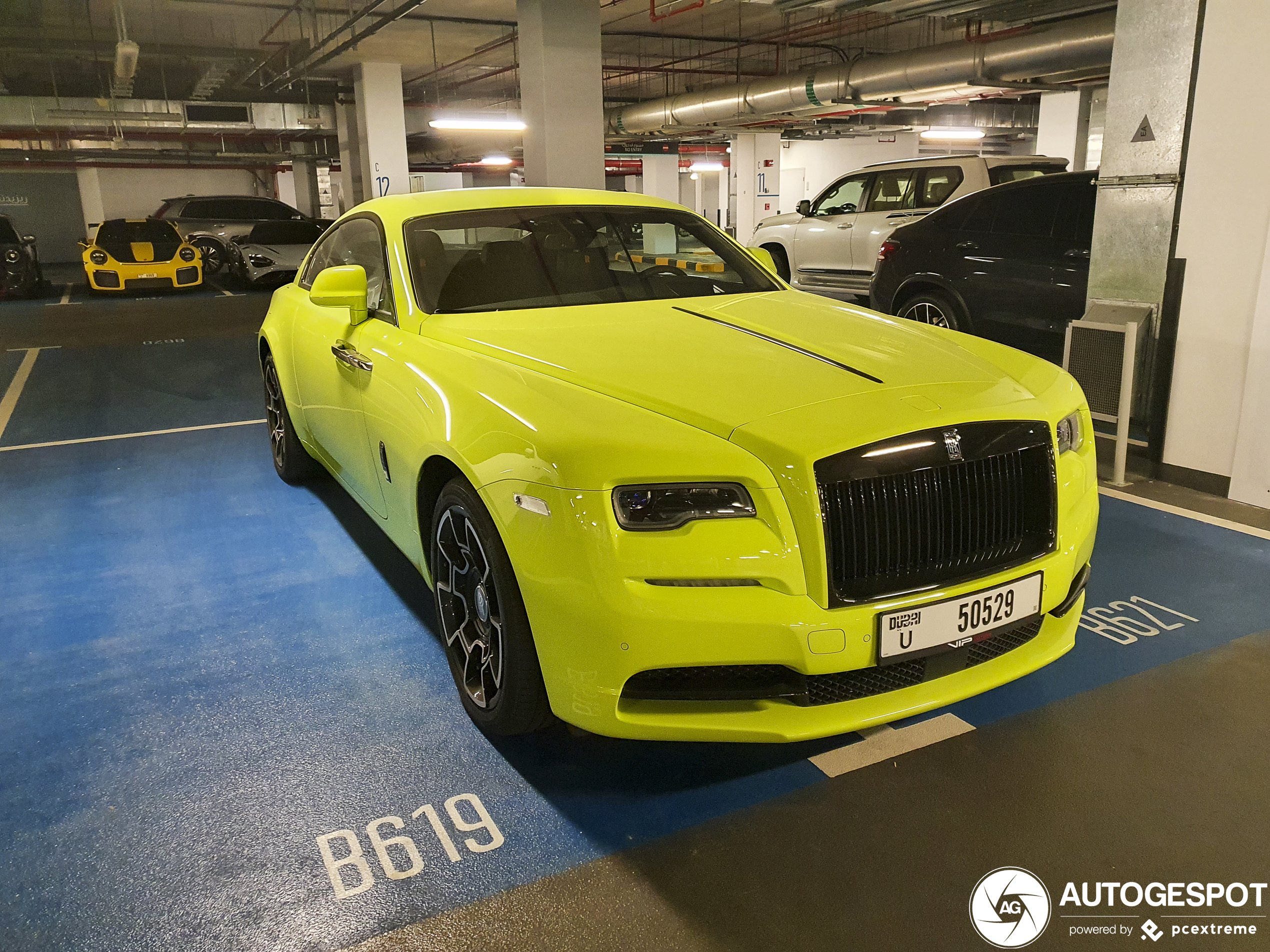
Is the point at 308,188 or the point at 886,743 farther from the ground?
the point at 308,188

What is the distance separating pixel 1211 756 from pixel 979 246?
486 centimetres

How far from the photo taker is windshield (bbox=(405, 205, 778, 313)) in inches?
128

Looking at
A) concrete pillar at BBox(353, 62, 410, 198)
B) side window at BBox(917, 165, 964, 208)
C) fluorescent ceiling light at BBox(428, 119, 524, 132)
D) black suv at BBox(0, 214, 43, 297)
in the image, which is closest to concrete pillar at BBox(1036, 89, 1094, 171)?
side window at BBox(917, 165, 964, 208)

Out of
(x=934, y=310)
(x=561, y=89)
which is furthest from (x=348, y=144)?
(x=934, y=310)

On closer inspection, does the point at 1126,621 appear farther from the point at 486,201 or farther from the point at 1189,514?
the point at 486,201

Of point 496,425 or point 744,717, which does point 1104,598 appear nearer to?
point 744,717

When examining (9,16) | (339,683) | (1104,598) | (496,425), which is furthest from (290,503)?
(9,16)

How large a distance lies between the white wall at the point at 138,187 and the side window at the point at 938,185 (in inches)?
1118

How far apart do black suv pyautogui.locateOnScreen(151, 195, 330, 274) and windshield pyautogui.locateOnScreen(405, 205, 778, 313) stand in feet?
49.3

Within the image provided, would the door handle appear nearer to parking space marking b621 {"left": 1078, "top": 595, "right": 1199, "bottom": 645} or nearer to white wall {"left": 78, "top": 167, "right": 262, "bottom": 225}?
parking space marking b621 {"left": 1078, "top": 595, "right": 1199, "bottom": 645}

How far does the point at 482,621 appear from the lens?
249cm

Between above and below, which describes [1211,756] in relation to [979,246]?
below

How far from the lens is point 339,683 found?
9.60 ft

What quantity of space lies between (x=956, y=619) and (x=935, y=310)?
539 centimetres
